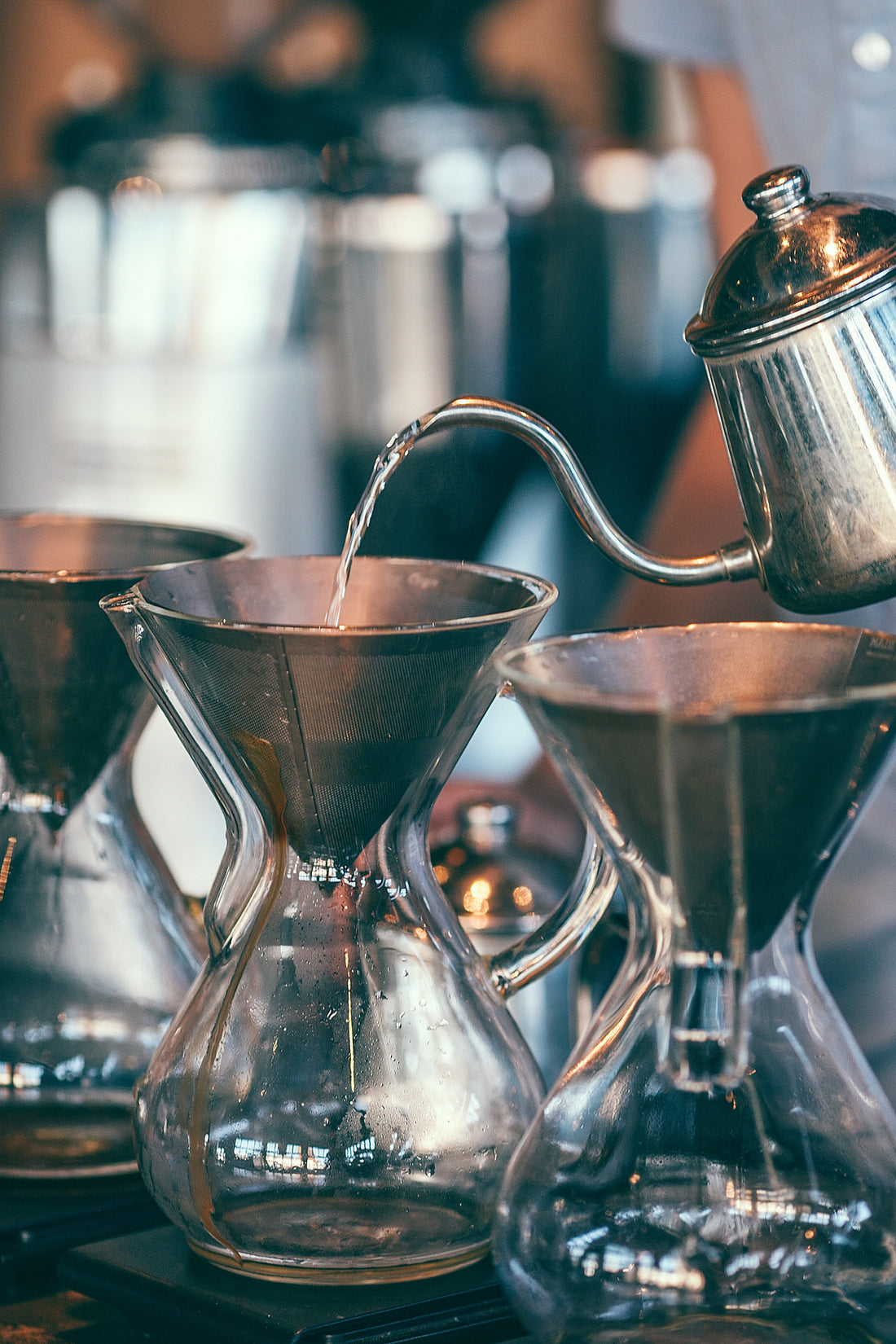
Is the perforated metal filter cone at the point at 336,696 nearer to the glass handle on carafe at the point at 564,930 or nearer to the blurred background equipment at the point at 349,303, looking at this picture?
the glass handle on carafe at the point at 564,930

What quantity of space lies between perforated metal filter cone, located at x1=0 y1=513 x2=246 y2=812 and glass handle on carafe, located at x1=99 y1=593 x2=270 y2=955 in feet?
0.13

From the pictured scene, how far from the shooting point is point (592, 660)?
345 millimetres

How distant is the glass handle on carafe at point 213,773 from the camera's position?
0.39m

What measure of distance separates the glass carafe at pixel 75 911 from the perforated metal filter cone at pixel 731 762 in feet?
0.53

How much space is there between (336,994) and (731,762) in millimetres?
121

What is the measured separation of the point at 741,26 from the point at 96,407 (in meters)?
1.09

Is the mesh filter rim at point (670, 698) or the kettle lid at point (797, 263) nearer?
the mesh filter rim at point (670, 698)

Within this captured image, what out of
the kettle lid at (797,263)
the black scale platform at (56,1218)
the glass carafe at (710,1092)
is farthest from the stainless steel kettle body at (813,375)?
the black scale platform at (56,1218)

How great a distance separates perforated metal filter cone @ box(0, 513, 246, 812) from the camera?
435 mm

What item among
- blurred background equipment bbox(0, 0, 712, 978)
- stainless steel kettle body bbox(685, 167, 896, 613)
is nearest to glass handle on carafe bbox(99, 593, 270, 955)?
stainless steel kettle body bbox(685, 167, 896, 613)

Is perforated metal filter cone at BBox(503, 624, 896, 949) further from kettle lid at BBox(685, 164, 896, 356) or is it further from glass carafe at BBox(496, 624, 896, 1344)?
kettle lid at BBox(685, 164, 896, 356)

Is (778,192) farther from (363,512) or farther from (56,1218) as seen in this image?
(56,1218)

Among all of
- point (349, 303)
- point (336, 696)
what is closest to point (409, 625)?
point (336, 696)

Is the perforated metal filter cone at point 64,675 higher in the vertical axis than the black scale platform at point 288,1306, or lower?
higher
